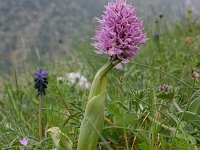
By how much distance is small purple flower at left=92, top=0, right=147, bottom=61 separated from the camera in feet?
4.28

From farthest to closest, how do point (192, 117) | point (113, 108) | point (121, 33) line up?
1. point (113, 108)
2. point (192, 117)
3. point (121, 33)

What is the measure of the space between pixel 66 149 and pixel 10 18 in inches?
554

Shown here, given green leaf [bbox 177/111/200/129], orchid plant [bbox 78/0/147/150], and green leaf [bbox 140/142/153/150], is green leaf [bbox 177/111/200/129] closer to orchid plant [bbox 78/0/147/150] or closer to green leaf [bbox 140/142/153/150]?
green leaf [bbox 140/142/153/150]

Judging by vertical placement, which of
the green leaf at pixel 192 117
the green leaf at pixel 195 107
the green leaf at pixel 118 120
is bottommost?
the green leaf at pixel 118 120

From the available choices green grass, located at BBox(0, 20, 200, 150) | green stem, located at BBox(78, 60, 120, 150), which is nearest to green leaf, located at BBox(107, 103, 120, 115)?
green grass, located at BBox(0, 20, 200, 150)

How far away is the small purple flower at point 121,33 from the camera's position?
1305 mm

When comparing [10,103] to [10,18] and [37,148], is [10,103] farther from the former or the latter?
[10,18]

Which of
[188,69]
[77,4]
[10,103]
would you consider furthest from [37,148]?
[77,4]

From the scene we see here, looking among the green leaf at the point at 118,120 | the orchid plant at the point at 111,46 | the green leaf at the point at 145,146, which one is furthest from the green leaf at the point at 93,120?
the green leaf at the point at 118,120

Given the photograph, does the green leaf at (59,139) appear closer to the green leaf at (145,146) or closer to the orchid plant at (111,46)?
the orchid plant at (111,46)

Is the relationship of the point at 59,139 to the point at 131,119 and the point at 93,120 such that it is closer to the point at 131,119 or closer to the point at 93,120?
the point at 93,120

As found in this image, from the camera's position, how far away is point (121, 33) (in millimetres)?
1313

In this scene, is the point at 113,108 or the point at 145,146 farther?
the point at 113,108

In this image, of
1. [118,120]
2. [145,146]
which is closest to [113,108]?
[118,120]
